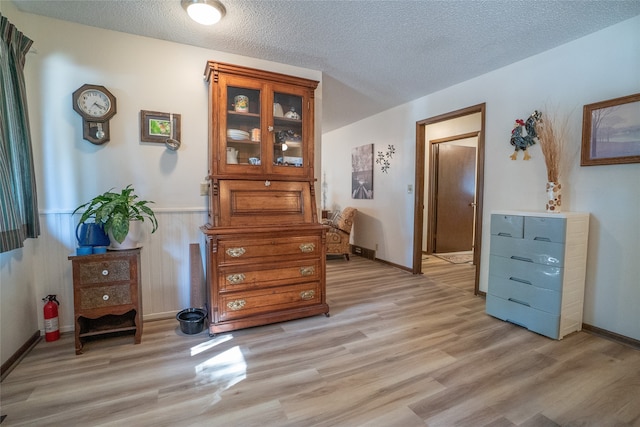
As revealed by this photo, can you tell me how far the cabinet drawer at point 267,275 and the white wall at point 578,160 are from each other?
78.3 inches

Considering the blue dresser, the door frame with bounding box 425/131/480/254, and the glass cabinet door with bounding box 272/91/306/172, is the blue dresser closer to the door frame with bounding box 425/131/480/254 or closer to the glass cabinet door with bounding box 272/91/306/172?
the glass cabinet door with bounding box 272/91/306/172

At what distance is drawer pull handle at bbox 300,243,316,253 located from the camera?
8.12 feet

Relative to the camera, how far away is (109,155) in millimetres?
2303

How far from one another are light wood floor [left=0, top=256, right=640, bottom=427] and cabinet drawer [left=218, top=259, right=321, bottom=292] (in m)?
0.37

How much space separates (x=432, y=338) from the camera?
2205 millimetres

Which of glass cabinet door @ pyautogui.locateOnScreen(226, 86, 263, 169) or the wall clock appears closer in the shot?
the wall clock

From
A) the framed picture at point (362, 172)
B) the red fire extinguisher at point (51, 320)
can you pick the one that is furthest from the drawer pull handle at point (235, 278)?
the framed picture at point (362, 172)

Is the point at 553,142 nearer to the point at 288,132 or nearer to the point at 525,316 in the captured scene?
the point at 525,316

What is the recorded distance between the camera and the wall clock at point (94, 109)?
7.15 feet

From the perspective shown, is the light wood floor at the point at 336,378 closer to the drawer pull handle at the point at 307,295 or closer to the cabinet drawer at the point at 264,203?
the drawer pull handle at the point at 307,295

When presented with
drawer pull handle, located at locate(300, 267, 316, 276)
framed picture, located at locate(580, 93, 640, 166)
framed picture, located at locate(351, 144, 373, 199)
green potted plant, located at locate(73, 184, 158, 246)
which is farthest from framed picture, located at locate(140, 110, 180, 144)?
framed picture, located at locate(580, 93, 640, 166)

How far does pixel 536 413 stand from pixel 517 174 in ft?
7.05

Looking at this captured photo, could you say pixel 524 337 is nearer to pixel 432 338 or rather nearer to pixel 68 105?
pixel 432 338

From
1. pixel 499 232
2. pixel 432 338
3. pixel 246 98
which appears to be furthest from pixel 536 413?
pixel 246 98
